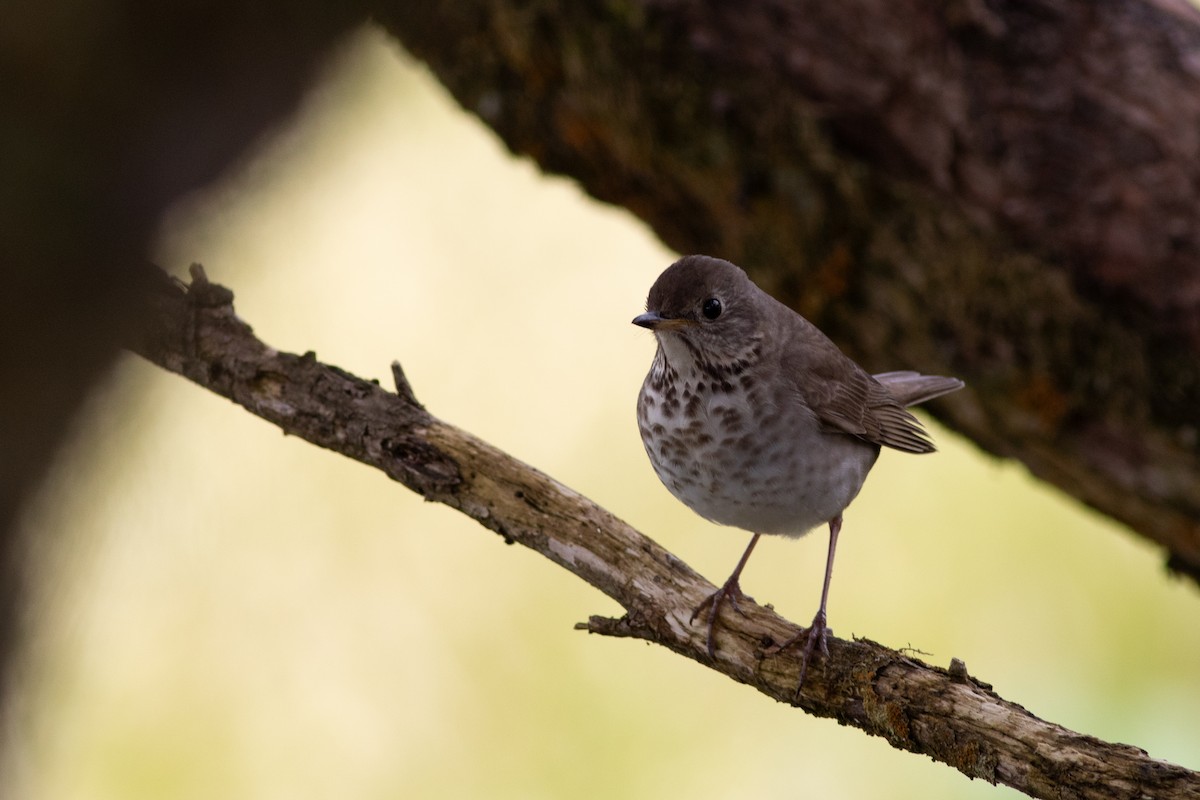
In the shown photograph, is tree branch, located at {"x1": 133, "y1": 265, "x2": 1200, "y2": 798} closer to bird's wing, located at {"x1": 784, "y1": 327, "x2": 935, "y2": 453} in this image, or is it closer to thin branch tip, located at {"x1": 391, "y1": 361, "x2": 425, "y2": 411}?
thin branch tip, located at {"x1": 391, "y1": 361, "x2": 425, "y2": 411}

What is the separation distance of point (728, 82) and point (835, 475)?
172cm

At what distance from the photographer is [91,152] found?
0.99m

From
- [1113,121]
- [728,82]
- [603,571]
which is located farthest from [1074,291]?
[603,571]

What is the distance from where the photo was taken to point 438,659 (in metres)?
6.80

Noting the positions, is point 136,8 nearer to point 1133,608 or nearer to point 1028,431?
point 1028,431

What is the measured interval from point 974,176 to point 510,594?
143 inches

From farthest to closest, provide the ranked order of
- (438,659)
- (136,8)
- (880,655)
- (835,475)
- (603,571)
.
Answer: (438,659) < (835,475) < (603,571) < (880,655) < (136,8)

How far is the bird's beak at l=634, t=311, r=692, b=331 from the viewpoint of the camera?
12.7 feet

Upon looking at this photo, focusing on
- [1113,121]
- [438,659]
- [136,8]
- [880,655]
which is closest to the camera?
[136,8]

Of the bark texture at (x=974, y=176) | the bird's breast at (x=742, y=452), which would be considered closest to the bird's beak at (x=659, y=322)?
the bird's breast at (x=742, y=452)

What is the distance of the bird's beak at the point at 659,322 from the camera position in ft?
12.7

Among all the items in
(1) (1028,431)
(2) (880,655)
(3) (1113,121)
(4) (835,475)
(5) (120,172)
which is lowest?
(5) (120,172)

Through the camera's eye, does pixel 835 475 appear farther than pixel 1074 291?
No

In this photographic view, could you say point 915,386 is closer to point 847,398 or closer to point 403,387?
point 847,398
